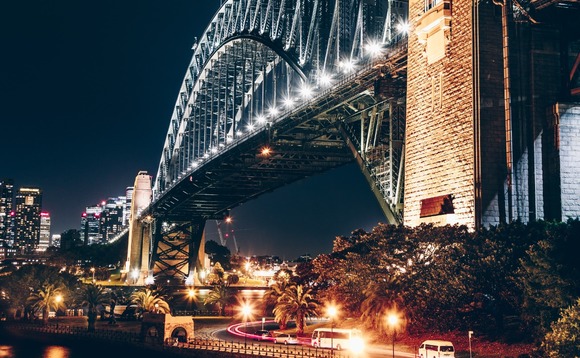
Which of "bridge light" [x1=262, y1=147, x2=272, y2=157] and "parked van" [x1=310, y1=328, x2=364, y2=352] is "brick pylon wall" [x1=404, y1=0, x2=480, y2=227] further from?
"bridge light" [x1=262, y1=147, x2=272, y2=157]

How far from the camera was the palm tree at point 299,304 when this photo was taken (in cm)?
4825

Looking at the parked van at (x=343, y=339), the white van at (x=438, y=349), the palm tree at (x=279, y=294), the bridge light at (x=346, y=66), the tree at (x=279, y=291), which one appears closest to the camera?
the white van at (x=438, y=349)

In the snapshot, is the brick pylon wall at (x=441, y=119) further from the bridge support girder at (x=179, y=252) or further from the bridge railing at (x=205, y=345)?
the bridge support girder at (x=179, y=252)

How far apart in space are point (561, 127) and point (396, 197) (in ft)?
43.8

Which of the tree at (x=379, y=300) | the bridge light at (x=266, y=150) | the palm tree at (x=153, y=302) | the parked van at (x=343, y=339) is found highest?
the bridge light at (x=266, y=150)

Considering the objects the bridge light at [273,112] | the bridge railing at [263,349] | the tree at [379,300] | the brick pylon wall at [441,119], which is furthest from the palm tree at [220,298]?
the tree at [379,300]

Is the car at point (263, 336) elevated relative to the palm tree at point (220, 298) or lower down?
lower down

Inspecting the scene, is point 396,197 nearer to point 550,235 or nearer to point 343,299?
point 343,299

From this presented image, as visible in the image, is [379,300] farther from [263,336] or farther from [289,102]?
[289,102]

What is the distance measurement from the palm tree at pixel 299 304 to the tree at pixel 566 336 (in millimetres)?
23996

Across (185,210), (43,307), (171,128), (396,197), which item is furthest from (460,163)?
(171,128)

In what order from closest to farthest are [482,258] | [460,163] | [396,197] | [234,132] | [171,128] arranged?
1. [482,258]
2. [460,163]
3. [396,197]
4. [234,132]
5. [171,128]

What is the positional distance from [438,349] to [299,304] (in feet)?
62.5

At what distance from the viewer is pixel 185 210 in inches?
4360
